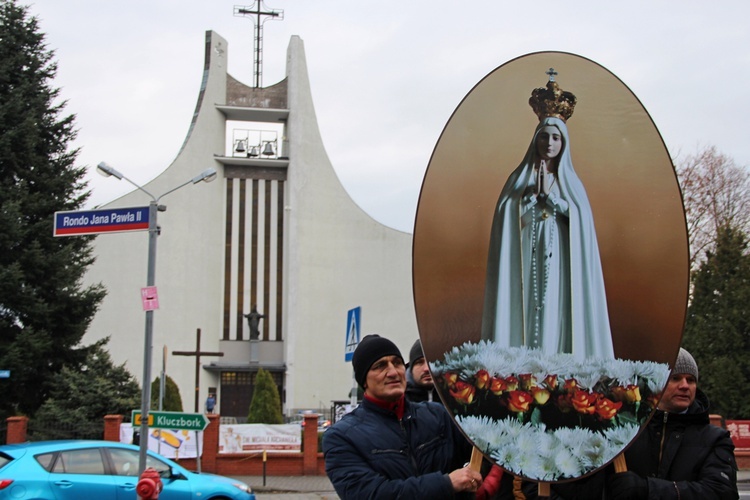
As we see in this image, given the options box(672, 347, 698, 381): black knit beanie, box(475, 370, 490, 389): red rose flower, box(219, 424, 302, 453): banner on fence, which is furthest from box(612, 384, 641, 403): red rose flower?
box(219, 424, 302, 453): banner on fence

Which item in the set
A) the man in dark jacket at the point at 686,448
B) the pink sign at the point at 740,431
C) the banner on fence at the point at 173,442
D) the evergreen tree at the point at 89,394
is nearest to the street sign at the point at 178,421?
the banner on fence at the point at 173,442

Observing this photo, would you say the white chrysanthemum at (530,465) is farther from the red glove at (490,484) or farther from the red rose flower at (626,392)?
the red rose flower at (626,392)

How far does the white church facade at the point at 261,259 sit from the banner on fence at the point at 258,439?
1791 centimetres

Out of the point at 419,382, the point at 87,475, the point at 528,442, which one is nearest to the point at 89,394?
the point at 87,475

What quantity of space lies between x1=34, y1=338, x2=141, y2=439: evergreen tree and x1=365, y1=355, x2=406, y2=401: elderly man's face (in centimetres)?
1887

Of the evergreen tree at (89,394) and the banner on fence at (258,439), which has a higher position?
the evergreen tree at (89,394)

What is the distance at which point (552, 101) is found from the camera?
2477 millimetres

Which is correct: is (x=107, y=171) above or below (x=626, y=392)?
above

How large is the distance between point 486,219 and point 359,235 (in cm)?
3718

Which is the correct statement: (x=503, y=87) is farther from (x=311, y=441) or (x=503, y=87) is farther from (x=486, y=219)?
(x=311, y=441)

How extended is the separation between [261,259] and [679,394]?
118ft

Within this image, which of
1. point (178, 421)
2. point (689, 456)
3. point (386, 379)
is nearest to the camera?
point (386, 379)

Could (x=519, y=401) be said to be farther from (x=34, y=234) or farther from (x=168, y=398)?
(x=168, y=398)

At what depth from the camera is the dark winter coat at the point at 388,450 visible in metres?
2.44
